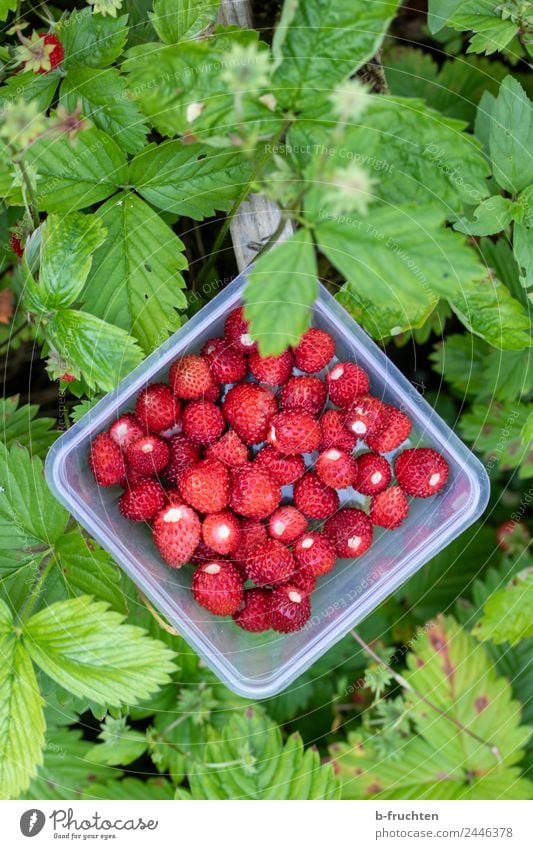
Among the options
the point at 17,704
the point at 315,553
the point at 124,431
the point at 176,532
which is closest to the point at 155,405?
the point at 124,431

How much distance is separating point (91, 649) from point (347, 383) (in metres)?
0.41

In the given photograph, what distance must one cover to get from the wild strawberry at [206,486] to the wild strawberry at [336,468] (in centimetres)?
11

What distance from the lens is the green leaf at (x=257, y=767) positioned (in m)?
0.97

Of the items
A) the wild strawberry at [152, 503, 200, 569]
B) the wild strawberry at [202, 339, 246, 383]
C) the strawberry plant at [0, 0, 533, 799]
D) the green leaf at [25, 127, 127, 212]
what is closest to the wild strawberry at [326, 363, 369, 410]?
the strawberry plant at [0, 0, 533, 799]

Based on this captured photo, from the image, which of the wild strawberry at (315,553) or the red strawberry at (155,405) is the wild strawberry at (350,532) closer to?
the wild strawberry at (315,553)

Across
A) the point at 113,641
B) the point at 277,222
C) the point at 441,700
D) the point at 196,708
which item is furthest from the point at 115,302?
the point at 441,700

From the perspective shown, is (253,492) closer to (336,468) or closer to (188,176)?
(336,468)

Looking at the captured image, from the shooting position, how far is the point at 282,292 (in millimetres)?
702

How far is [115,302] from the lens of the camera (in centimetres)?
87

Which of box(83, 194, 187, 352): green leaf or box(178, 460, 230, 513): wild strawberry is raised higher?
box(83, 194, 187, 352): green leaf

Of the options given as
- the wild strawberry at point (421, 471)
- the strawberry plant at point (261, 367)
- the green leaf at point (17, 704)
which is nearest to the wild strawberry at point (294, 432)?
the strawberry plant at point (261, 367)

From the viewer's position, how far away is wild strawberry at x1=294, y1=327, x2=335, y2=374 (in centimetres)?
89

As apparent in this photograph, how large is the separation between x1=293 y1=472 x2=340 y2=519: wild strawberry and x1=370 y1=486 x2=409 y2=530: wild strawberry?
5 cm

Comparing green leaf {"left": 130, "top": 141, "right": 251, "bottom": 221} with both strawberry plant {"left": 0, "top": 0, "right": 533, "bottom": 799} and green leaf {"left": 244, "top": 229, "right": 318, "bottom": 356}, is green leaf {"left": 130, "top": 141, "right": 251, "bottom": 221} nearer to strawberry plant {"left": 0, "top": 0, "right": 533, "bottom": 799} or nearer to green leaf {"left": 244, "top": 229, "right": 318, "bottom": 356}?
strawberry plant {"left": 0, "top": 0, "right": 533, "bottom": 799}
